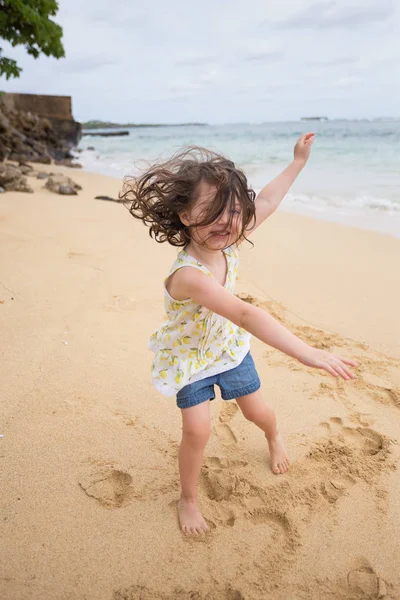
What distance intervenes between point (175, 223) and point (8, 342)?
5.28 feet

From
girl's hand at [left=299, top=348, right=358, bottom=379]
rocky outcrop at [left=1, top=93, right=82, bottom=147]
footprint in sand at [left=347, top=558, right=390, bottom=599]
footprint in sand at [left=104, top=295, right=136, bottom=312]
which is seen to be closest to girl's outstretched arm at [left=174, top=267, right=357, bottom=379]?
girl's hand at [left=299, top=348, right=358, bottom=379]

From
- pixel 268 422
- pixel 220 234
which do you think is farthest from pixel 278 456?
pixel 220 234

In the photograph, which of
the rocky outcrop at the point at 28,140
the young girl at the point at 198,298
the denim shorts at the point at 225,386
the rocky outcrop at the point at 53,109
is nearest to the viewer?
the young girl at the point at 198,298

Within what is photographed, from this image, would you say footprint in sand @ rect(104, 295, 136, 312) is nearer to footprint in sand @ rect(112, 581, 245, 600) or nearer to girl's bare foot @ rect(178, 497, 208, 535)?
girl's bare foot @ rect(178, 497, 208, 535)

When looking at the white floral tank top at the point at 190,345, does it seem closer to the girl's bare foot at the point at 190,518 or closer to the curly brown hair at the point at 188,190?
the curly brown hair at the point at 188,190

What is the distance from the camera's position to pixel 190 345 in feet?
6.22

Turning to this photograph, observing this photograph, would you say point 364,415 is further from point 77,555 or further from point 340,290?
point 340,290

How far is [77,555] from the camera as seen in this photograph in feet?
5.44

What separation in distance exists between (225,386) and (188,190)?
74 cm

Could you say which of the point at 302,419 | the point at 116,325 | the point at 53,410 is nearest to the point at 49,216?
the point at 116,325

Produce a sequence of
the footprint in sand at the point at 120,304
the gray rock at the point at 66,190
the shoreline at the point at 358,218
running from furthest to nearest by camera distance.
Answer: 1. the gray rock at the point at 66,190
2. the shoreline at the point at 358,218
3. the footprint in sand at the point at 120,304

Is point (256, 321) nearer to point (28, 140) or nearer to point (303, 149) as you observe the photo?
point (303, 149)

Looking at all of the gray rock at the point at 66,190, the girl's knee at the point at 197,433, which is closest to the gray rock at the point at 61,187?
the gray rock at the point at 66,190

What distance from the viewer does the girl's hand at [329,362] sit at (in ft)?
4.45
